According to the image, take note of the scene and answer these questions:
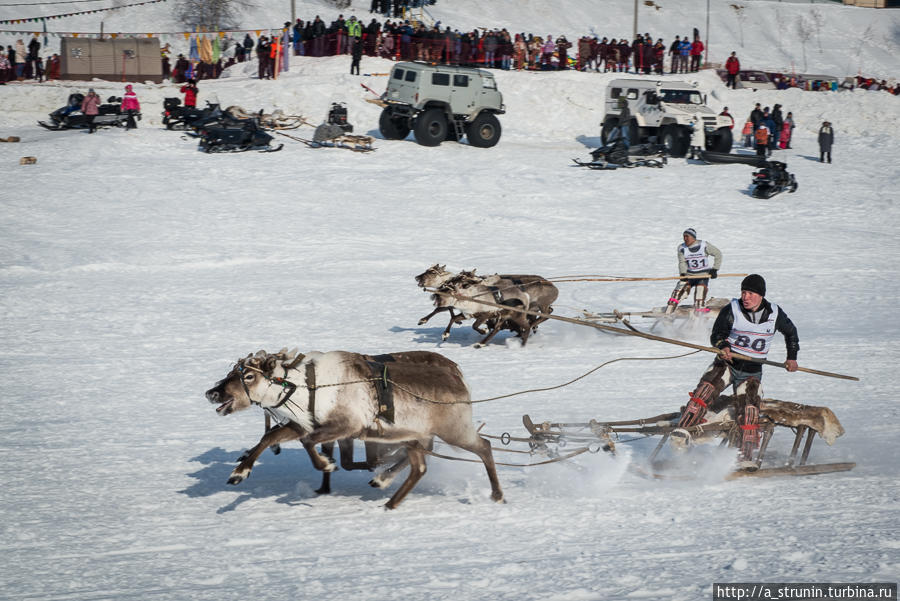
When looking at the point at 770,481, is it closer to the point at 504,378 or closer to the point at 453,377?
the point at 453,377

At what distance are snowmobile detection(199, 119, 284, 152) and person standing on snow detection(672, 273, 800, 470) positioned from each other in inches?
783

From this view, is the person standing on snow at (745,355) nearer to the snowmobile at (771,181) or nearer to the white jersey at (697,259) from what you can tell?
the white jersey at (697,259)

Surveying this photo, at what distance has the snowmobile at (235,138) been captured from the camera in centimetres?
2450

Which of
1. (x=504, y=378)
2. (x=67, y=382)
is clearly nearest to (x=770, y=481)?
(x=504, y=378)

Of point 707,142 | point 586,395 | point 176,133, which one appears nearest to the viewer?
point 586,395

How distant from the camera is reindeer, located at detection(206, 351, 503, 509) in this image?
6.09 metres

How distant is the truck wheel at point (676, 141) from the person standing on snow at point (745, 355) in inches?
821

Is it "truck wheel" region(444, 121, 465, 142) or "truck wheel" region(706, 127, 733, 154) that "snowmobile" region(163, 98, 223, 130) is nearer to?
"truck wheel" region(444, 121, 465, 142)

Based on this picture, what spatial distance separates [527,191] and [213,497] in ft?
58.2

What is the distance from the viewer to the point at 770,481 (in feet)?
22.4

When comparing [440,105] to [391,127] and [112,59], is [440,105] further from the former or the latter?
[112,59]

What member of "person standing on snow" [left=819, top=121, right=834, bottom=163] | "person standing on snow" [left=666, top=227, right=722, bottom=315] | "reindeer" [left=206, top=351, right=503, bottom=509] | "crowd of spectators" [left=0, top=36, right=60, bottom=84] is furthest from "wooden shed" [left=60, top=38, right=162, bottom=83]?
"reindeer" [left=206, top=351, right=503, bottom=509]

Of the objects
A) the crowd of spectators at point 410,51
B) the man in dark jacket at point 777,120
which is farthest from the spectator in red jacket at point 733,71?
the man in dark jacket at point 777,120

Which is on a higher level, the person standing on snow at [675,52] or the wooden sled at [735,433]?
the person standing on snow at [675,52]
